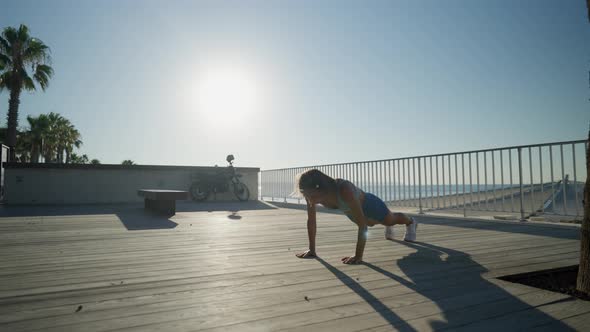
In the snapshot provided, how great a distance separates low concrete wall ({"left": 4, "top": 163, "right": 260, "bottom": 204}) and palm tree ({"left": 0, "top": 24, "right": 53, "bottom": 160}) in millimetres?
10258

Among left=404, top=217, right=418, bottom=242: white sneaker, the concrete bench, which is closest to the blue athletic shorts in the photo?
left=404, top=217, right=418, bottom=242: white sneaker

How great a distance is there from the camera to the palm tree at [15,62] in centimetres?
1761

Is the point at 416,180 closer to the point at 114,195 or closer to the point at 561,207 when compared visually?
the point at 561,207

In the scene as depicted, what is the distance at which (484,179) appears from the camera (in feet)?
18.7

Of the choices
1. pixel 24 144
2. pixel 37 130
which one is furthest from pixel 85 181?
pixel 24 144

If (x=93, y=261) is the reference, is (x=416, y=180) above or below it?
above

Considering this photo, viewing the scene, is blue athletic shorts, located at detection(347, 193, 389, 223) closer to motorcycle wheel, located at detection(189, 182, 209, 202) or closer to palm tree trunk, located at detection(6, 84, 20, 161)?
motorcycle wheel, located at detection(189, 182, 209, 202)

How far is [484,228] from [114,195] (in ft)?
32.9

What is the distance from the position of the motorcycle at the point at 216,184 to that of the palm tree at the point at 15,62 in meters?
12.6

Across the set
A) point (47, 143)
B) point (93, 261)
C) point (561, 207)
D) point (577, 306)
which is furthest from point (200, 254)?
point (47, 143)

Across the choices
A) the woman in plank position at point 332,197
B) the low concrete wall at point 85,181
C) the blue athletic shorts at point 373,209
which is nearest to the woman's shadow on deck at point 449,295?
the woman in plank position at point 332,197

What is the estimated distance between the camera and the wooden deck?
4.69 feet

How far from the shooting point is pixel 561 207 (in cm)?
467

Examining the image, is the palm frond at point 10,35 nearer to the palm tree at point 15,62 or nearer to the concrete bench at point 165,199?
the palm tree at point 15,62
